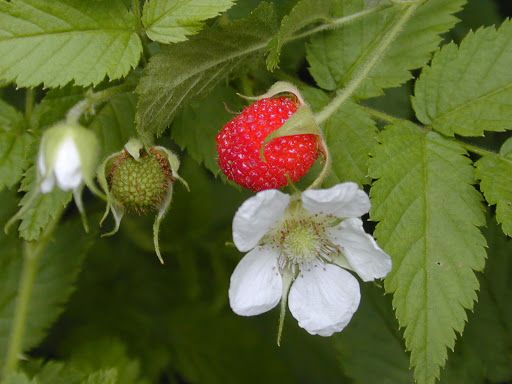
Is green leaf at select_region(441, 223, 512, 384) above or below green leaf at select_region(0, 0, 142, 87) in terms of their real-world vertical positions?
below

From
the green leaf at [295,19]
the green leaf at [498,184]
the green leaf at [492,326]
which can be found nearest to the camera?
the green leaf at [295,19]

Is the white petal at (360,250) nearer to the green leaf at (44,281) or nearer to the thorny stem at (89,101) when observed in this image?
the thorny stem at (89,101)

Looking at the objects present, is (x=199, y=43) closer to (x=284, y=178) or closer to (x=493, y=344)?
(x=284, y=178)

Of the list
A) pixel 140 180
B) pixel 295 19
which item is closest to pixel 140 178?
pixel 140 180

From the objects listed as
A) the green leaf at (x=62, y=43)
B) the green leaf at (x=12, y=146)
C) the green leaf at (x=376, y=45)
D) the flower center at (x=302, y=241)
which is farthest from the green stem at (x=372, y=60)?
the green leaf at (x=12, y=146)

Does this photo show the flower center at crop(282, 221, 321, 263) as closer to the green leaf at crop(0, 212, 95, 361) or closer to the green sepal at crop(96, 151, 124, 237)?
the green sepal at crop(96, 151, 124, 237)

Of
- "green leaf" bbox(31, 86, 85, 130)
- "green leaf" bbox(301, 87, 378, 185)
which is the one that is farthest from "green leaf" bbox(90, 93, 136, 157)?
"green leaf" bbox(301, 87, 378, 185)
